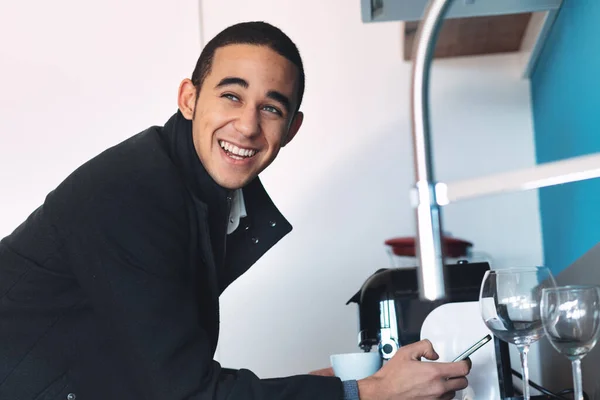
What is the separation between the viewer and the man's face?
1.44 m

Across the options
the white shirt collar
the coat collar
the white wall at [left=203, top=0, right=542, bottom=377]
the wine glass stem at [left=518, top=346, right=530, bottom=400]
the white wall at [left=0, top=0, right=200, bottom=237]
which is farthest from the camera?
the white wall at [left=0, top=0, right=200, bottom=237]

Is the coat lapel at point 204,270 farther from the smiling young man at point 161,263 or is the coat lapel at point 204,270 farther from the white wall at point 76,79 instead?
the white wall at point 76,79

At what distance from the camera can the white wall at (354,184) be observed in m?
2.45

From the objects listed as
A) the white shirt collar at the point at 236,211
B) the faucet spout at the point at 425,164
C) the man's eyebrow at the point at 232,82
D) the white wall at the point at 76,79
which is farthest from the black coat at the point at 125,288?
the white wall at the point at 76,79

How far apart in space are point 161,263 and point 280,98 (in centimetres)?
44

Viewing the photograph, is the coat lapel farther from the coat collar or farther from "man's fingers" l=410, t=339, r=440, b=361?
"man's fingers" l=410, t=339, r=440, b=361

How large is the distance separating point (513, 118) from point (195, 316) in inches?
61.6

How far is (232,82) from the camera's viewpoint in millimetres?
1447

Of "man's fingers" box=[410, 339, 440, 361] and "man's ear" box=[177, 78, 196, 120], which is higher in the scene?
Result: "man's ear" box=[177, 78, 196, 120]

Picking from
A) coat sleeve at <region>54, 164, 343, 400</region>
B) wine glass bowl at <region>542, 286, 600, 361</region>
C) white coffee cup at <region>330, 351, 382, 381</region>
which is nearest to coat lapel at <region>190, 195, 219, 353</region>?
coat sleeve at <region>54, 164, 343, 400</region>

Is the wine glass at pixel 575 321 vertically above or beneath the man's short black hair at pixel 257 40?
beneath

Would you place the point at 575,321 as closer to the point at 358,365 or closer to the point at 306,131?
the point at 358,365

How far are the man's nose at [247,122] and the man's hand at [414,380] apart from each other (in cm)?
49

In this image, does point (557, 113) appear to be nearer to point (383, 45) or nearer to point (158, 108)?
point (383, 45)
